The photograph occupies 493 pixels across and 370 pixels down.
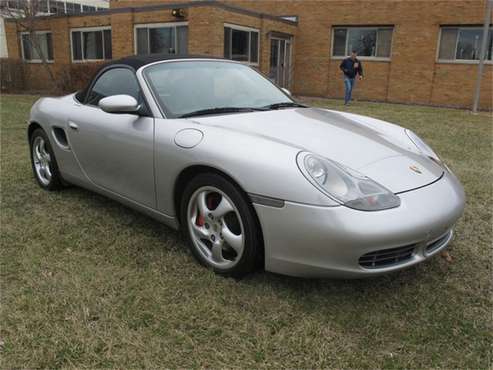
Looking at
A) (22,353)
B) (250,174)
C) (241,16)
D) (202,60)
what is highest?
(241,16)

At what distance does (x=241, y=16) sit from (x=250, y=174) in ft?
47.3

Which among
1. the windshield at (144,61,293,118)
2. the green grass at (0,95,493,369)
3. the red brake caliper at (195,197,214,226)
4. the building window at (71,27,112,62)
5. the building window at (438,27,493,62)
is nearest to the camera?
the green grass at (0,95,493,369)

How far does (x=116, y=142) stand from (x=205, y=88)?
0.80 metres

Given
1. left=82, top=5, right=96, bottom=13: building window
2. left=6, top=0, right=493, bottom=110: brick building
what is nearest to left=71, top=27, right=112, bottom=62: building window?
left=6, top=0, right=493, bottom=110: brick building

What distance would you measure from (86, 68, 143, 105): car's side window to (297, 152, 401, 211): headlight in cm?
154

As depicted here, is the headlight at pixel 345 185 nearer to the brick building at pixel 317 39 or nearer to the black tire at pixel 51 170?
the black tire at pixel 51 170

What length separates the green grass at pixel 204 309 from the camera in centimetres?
218

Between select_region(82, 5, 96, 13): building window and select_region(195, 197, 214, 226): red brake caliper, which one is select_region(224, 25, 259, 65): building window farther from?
select_region(82, 5, 96, 13): building window

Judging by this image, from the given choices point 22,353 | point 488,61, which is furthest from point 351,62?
point 22,353

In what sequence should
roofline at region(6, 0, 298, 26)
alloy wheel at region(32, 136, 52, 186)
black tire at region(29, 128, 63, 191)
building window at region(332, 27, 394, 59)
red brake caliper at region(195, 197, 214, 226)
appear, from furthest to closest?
1. building window at region(332, 27, 394, 59)
2. roofline at region(6, 0, 298, 26)
3. alloy wheel at region(32, 136, 52, 186)
4. black tire at region(29, 128, 63, 191)
5. red brake caliper at region(195, 197, 214, 226)

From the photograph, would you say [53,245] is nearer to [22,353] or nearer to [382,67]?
[22,353]

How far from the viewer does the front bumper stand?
2.29 m

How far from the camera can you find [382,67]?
59.0 ft

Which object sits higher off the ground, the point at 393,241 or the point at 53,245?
the point at 393,241
